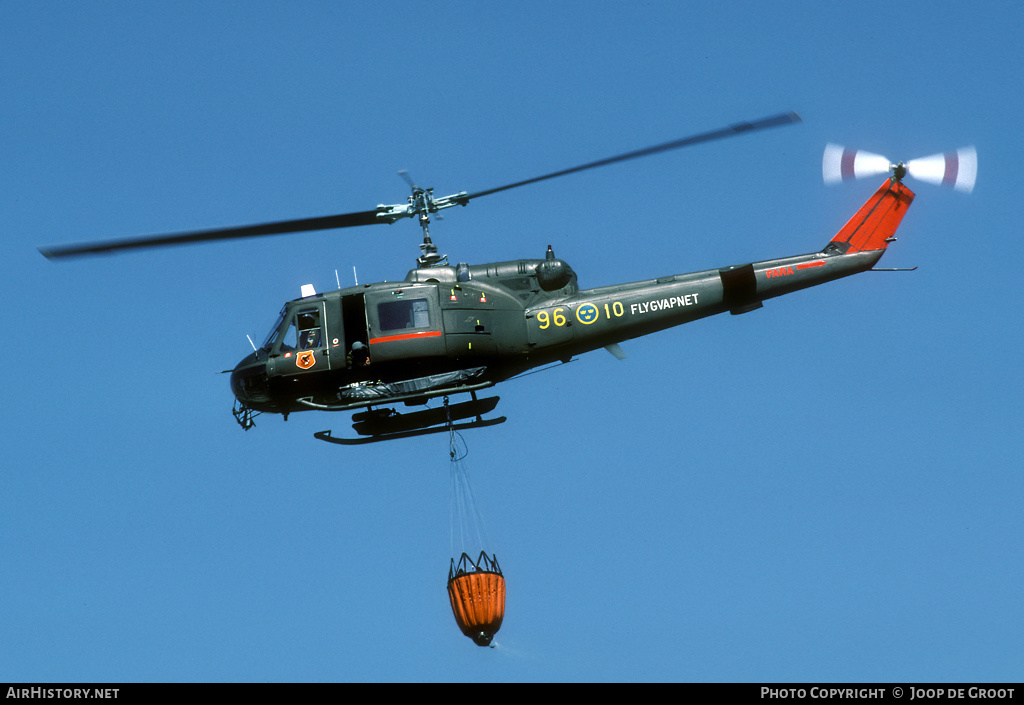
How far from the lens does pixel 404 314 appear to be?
27.4 meters

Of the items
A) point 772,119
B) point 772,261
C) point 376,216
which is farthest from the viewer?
point 772,261

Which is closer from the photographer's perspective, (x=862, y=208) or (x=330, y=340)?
(x=330, y=340)

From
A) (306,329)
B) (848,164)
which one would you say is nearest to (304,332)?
(306,329)

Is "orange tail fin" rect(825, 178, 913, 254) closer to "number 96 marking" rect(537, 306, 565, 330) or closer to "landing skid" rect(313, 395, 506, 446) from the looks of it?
"number 96 marking" rect(537, 306, 565, 330)

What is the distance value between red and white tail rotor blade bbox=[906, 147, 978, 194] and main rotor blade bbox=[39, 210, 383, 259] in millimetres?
12249

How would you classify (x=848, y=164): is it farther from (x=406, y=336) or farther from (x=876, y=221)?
(x=406, y=336)

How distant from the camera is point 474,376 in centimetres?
2742

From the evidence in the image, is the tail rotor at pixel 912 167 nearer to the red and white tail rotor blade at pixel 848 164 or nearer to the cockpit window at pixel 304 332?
the red and white tail rotor blade at pixel 848 164

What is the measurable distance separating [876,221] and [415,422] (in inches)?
454

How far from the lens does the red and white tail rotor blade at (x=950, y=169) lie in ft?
92.3

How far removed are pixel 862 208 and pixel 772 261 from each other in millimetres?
3033
